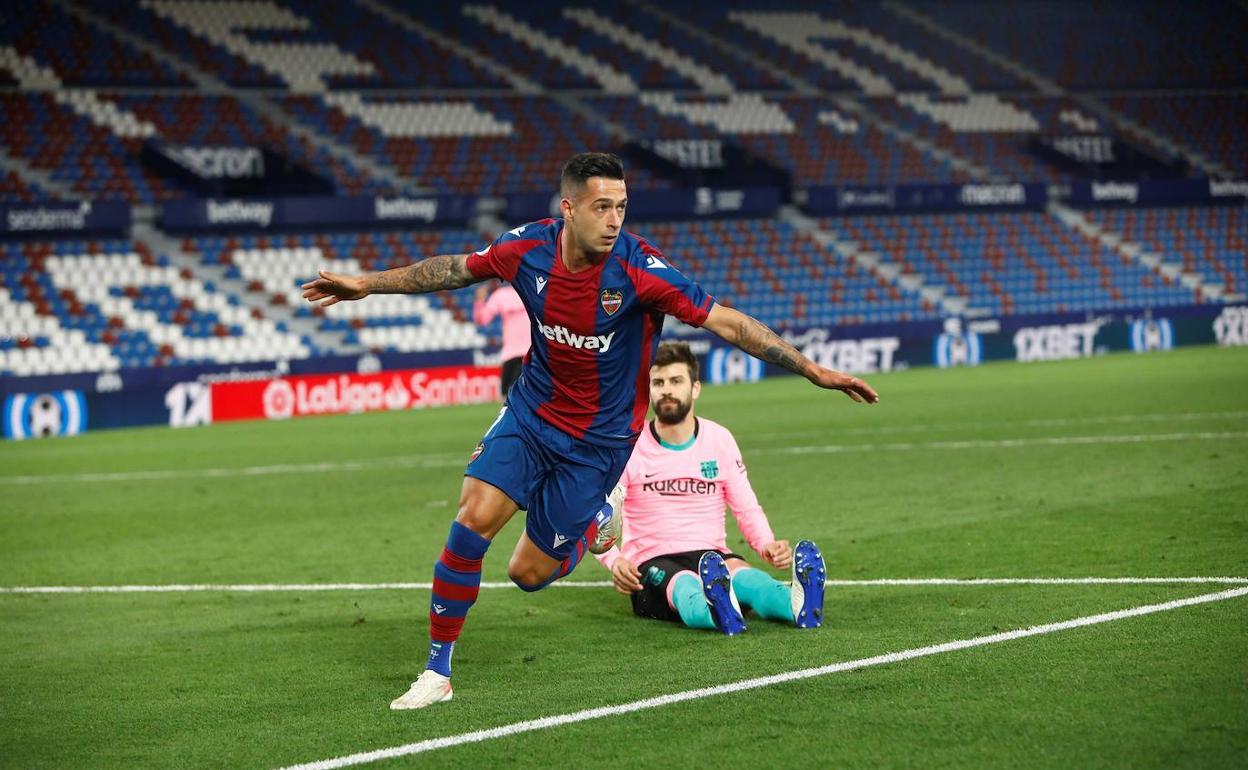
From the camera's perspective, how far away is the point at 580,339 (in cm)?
668

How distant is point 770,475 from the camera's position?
15250 mm

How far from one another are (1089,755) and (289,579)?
641 cm

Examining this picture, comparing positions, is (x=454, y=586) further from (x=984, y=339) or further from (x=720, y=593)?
(x=984, y=339)

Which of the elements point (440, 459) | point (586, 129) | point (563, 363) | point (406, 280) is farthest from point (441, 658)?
point (586, 129)

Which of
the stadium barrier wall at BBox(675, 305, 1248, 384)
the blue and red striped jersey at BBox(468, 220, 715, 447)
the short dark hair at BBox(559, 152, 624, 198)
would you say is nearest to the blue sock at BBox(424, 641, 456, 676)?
the blue and red striped jersey at BBox(468, 220, 715, 447)

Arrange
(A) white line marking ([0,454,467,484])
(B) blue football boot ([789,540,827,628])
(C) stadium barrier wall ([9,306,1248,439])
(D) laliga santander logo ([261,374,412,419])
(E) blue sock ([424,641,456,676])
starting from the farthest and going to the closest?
1. (D) laliga santander logo ([261,374,412,419])
2. (C) stadium barrier wall ([9,306,1248,439])
3. (A) white line marking ([0,454,467,484])
4. (B) blue football boot ([789,540,827,628])
5. (E) blue sock ([424,641,456,676])

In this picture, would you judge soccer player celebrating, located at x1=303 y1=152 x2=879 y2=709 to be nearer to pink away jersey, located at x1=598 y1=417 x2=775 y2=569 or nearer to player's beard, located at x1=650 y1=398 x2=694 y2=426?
player's beard, located at x1=650 y1=398 x2=694 y2=426

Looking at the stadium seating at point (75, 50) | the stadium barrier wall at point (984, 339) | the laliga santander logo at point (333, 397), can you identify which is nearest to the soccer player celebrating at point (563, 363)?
the laliga santander logo at point (333, 397)

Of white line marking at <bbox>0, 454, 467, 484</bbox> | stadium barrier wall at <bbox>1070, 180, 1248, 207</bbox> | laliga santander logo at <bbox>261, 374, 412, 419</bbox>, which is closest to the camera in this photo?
white line marking at <bbox>0, 454, 467, 484</bbox>

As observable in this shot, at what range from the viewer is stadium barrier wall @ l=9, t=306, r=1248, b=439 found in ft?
86.8

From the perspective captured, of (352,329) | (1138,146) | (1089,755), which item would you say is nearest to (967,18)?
(1138,146)

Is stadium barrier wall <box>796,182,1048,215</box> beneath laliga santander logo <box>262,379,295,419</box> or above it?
above

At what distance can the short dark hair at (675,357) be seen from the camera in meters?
7.92

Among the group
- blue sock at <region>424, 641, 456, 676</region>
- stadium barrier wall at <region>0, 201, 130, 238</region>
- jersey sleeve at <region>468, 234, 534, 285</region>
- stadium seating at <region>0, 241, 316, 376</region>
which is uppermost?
stadium barrier wall at <region>0, 201, 130, 238</region>
